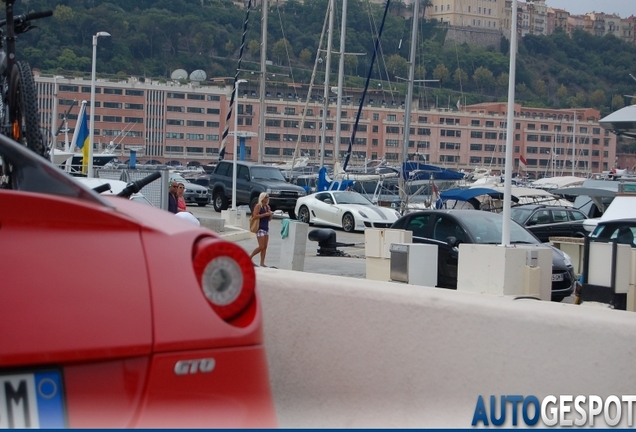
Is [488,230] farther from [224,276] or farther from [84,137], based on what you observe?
[84,137]

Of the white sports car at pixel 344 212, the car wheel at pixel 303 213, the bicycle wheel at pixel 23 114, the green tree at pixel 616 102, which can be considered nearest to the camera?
the bicycle wheel at pixel 23 114

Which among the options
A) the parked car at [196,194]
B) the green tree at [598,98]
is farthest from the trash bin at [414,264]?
the green tree at [598,98]

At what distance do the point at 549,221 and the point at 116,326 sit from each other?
1095 inches

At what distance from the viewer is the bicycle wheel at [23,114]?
770 centimetres

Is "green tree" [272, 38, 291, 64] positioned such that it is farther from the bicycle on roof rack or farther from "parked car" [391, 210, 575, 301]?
the bicycle on roof rack

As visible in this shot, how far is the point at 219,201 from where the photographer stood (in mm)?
37406

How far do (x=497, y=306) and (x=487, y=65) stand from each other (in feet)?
584

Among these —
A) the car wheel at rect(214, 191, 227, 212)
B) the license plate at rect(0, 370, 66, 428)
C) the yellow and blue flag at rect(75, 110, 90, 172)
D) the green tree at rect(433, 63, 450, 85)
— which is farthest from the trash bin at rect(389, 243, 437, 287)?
the green tree at rect(433, 63, 450, 85)

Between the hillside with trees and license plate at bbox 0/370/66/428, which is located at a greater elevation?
the hillside with trees

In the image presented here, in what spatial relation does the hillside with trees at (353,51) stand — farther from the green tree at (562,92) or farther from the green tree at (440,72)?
the green tree at (440,72)

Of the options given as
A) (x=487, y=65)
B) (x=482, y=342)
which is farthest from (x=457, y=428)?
(x=487, y=65)

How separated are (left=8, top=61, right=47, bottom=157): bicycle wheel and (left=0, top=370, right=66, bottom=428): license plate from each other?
17.9ft

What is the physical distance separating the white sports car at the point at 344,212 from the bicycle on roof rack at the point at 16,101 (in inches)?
939

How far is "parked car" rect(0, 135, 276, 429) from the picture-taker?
254 centimetres
